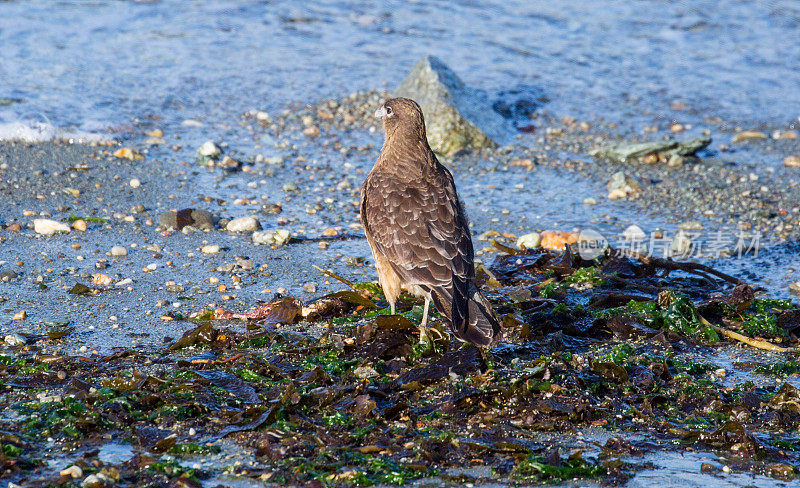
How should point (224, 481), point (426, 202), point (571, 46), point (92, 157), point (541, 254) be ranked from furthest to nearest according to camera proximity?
point (571, 46), point (92, 157), point (541, 254), point (426, 202), point (224, 481)

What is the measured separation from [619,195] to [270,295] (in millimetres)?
3994

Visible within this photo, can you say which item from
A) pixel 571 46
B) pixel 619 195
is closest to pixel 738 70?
pixel 571 46

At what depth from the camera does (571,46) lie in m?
13.1

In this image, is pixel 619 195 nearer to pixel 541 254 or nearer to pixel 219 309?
pixel 541 254

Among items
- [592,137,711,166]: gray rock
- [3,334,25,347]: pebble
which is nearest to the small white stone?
[592,137,711,166]: gray rock

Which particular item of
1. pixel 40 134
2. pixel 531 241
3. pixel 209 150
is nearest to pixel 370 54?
pixel 209 150

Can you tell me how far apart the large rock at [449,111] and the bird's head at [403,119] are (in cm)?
295

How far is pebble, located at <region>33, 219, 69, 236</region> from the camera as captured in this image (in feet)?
21.5

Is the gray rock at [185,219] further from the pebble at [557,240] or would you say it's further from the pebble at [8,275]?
the pebble at [557,240]

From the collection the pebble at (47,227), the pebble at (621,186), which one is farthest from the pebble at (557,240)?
the pebble at (47,227)

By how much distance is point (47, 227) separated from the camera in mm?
6559

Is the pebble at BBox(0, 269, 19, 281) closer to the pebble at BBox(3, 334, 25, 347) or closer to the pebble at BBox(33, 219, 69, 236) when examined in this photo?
the pebble at BBox(33, 219, 69, 236)

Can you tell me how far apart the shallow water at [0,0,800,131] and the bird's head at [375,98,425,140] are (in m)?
4.08

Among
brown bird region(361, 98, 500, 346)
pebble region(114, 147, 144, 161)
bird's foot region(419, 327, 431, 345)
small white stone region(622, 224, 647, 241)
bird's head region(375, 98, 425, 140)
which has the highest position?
bird's head region(375, 98, 425, 140)
